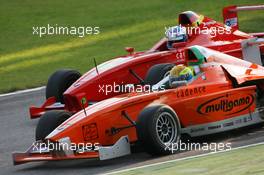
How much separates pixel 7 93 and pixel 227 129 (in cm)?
713

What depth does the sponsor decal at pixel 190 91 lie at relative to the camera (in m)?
11.9

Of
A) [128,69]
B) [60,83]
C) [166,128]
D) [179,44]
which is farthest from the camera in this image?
[179,44]

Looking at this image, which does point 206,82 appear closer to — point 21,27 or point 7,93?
point 7,93

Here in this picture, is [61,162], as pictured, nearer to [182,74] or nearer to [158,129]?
[158,129]

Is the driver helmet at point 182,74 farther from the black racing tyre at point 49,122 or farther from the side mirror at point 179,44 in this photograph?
the side mirror at point 179,44

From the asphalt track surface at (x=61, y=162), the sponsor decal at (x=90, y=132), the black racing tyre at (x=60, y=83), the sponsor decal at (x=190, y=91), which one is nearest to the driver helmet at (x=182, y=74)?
the sponsor decal at (x=190, y=91)

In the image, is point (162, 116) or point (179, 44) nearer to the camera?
point (162, 116)

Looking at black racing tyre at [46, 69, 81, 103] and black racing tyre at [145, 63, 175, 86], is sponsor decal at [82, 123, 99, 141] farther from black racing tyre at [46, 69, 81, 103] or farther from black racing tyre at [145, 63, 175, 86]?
black racing tyre at [46, 69, 81, 103]

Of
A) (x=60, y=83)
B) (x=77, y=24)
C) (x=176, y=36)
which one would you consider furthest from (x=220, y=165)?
(x=77, y=24)

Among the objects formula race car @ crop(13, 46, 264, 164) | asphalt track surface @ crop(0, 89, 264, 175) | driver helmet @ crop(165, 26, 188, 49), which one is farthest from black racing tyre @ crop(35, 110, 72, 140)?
driver helmet @ crop(165, 26, 188, 49)

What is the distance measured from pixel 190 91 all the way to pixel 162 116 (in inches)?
33.2

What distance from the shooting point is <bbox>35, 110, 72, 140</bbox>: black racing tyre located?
1198 centimetres

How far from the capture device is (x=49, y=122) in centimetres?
1206

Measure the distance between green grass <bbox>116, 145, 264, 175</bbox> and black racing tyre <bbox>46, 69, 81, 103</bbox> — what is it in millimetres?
5290
